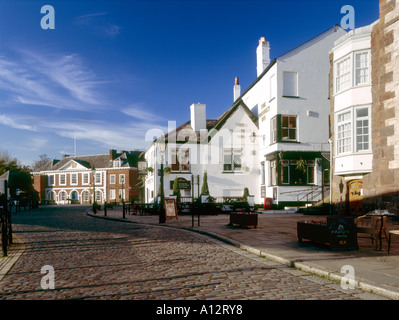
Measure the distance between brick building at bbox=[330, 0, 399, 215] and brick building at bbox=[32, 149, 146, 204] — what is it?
4605 centimetres

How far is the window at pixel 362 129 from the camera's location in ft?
59.4

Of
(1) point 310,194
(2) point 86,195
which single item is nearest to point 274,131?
(1) point 310,194

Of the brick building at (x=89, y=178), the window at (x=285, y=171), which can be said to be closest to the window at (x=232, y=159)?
the window at (x=285, y=171)

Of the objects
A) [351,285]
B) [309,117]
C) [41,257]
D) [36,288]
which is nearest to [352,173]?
[309,117]

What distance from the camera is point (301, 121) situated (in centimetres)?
2677

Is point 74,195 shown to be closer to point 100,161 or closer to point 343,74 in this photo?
point 100,161

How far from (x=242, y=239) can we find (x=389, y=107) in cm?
972

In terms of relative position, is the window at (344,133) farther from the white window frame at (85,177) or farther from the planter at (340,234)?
the white window frame at (85,177)

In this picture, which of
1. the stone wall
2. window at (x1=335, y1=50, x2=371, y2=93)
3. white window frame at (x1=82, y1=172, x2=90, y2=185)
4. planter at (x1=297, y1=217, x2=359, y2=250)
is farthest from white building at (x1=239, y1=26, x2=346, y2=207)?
white window frame at (x1=82, y1=172, x2=90, y2=185)

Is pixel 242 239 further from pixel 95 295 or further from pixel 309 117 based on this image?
pixel 309 117

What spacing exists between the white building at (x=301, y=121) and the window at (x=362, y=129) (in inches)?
314

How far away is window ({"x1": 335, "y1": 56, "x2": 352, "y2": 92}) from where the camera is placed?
62.5 feet

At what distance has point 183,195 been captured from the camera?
33062mm

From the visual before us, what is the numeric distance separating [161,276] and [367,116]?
1530 cm
